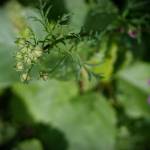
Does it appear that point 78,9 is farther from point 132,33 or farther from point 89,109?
point 89,109

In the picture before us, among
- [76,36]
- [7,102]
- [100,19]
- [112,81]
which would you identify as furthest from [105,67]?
[76,36]

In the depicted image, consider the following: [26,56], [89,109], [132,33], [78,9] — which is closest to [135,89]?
[89,109]

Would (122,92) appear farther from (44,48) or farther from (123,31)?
(44,48)

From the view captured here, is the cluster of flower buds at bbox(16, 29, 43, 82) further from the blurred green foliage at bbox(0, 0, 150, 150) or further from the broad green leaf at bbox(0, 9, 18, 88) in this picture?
the blurred green foliage at bbox(0, 0, 150, 150)

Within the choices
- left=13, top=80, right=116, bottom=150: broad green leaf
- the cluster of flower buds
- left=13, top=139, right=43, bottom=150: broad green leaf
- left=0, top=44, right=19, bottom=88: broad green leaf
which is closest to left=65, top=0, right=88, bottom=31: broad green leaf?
left=0, top=44, right=19, bottom=88: broad green leaf

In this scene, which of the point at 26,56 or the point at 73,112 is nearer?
the point at 26,56

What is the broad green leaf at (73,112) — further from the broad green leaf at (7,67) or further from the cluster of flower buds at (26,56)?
the cluster of flower buds at (26,56)
